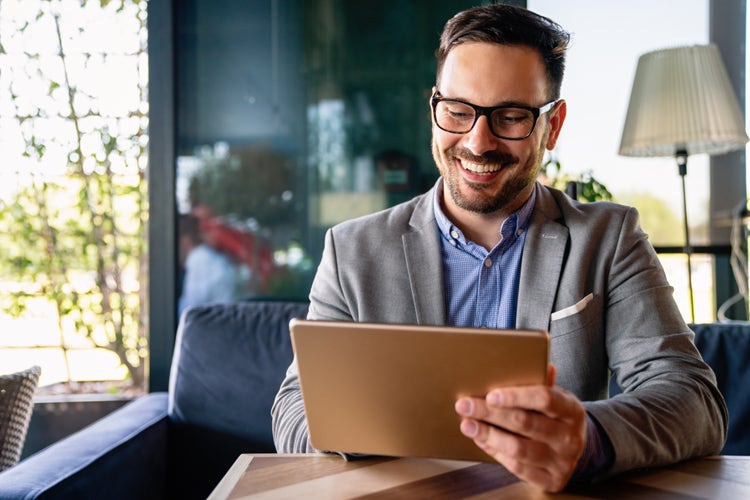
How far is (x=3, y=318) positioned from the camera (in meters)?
2.89

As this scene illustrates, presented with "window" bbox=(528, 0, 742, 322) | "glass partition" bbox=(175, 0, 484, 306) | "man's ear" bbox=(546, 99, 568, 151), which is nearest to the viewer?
"man's ear" bbox=(546, 99, 568, 151)

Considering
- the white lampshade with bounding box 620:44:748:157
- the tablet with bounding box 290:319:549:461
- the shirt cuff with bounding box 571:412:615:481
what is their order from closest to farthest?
1. the tablet with bounding box 290:319:549:461
2. the shirt cuff with bounding box 571:412:615:481
3. the white lampshade with bounding box 620:44:748:157

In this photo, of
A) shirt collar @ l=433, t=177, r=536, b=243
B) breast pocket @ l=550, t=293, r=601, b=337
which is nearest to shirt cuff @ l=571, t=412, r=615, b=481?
breast pocket @ l=550, t=293, r=601, b=337

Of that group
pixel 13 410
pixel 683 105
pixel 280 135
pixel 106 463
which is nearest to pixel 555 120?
pixel 683 105

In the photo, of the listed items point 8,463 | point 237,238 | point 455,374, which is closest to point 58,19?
point 237,238

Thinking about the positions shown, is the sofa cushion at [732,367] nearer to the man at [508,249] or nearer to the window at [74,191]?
the man at [508,249]

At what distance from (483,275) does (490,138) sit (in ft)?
1.02

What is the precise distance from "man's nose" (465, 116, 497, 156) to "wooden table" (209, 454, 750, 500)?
72cm

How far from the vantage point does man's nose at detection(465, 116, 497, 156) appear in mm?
1455

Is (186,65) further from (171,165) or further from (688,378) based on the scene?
(688,378)

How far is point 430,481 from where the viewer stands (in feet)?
3.05

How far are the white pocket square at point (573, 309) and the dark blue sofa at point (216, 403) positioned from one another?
680 millimetres

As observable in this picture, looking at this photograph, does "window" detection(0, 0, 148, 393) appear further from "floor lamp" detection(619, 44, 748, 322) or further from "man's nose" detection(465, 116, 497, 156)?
"floor lamp" detection(619, 44, 748, 322)

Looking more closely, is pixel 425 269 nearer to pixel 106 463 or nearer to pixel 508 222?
pixel 508 222
